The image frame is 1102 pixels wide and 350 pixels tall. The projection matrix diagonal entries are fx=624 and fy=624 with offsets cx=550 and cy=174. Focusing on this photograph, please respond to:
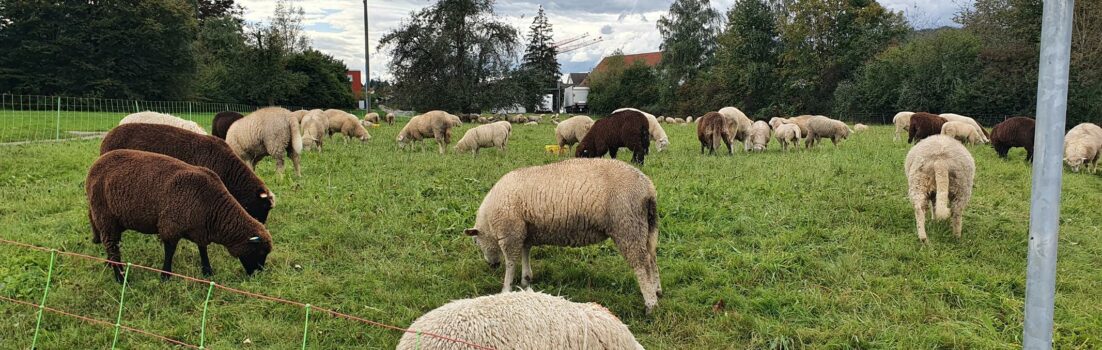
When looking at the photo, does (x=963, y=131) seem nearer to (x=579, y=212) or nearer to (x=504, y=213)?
(x=579, y=212)

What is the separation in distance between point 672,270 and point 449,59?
1491 inches

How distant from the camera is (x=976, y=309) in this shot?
209 inches

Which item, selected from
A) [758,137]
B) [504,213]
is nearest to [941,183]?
[504,213]

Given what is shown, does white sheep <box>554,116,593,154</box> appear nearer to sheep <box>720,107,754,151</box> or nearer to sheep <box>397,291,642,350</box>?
sheep <box>720,107,754,151</box>

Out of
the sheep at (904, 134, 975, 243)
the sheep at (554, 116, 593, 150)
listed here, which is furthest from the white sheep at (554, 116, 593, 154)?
the sheep at (904, 134, 975, 243)

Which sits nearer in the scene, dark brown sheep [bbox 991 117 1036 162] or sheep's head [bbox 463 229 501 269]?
sheep's head [bbox 463 229 501 269]

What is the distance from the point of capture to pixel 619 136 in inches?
559

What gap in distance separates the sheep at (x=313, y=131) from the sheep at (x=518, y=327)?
14.5m

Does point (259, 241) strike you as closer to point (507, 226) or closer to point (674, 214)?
point (507, 226)

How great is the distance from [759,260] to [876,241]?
170 cm

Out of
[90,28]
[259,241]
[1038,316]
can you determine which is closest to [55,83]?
[90,28]

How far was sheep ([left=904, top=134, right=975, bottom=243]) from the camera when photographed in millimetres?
7281

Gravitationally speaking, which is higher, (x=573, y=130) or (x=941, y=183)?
(x=573, y=130)

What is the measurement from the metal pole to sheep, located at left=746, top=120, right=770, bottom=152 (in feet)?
52.1
